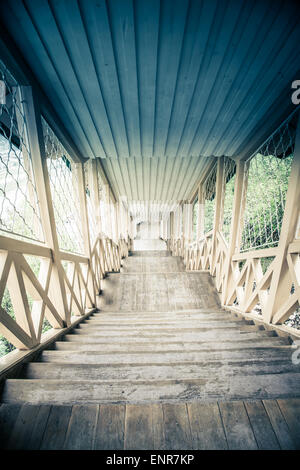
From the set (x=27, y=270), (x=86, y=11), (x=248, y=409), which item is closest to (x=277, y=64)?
Result: (x=86, y=11)

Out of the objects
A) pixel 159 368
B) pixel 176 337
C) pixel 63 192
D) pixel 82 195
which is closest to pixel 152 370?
pixel 159 368

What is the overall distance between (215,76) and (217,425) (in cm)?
249

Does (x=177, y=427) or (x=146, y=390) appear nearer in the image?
(x=177, y=427)

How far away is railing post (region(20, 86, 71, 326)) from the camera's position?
1.75m

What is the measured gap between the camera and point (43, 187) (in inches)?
A: 75.0

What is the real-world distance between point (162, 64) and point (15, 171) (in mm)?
1506

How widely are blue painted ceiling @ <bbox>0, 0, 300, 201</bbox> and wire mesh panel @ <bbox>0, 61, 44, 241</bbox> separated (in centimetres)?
34

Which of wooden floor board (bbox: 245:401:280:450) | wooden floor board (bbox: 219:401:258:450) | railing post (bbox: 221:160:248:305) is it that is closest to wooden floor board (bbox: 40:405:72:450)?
wooden floor board (bbox: 219:401:258:450)

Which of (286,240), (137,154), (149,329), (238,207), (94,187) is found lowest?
(149,329)

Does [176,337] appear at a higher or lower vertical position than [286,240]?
lower

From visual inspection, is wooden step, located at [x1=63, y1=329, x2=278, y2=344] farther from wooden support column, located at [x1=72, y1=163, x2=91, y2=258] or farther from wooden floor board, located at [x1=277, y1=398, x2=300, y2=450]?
wooden support column, located at [x1=72, y1=163, x2=91, y2=258]

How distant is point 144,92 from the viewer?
192cm

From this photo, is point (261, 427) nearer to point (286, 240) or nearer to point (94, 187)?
point (286, 240)

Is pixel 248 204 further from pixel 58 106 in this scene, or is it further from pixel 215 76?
pixel 58 106
